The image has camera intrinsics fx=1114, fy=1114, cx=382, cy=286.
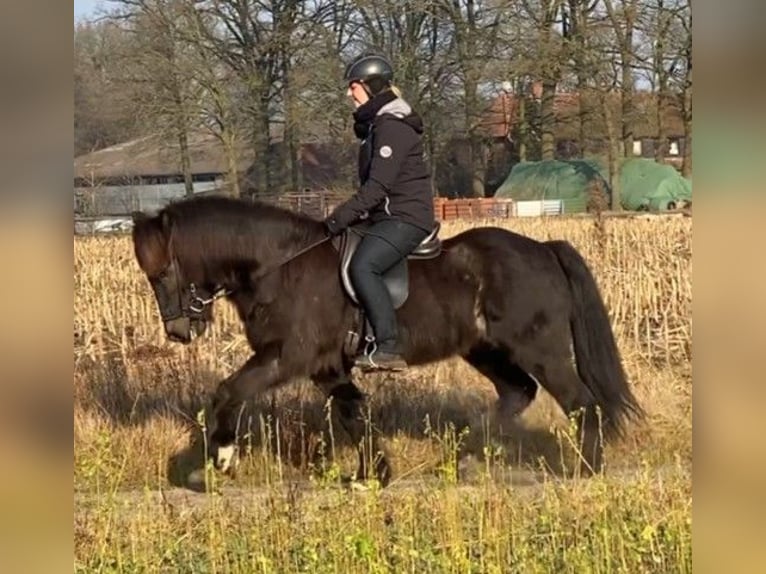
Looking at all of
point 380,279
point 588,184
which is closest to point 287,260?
point 380,279

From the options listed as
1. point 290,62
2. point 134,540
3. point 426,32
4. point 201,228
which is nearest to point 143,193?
point 290,62

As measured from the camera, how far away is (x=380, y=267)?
6801 mm

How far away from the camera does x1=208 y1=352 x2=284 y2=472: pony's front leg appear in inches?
265

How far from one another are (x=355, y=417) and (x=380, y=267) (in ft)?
3.69

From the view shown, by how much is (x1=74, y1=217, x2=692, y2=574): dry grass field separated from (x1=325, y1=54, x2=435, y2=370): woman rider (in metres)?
0.78

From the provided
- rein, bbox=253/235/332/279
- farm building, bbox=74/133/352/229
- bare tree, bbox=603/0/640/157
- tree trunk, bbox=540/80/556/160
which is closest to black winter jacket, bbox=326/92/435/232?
Result: rein, bbox=253/235/332/279

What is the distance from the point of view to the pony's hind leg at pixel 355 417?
23.1 feet

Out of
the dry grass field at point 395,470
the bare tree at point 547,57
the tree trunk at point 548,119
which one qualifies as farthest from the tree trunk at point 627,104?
the dry grass field at point 395,470

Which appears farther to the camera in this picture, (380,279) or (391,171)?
(380,279)

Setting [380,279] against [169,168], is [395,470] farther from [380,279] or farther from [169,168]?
[169,168]

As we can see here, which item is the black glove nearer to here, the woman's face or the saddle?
the saddle

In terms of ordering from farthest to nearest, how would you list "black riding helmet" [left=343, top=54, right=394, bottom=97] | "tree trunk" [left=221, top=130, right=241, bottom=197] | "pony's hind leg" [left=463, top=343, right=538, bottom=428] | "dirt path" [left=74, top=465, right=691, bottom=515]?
→ "tree trunk" [left=221, top=130, right=241, bottom=197] → "pony's hind leg" [left=463, top=343, right=538, bottom=428] → "black riding helmet" [left=343, top=54, right=394, bottom=97] → "dirt path" [left=74, top=465, right=691, bottom=515]
